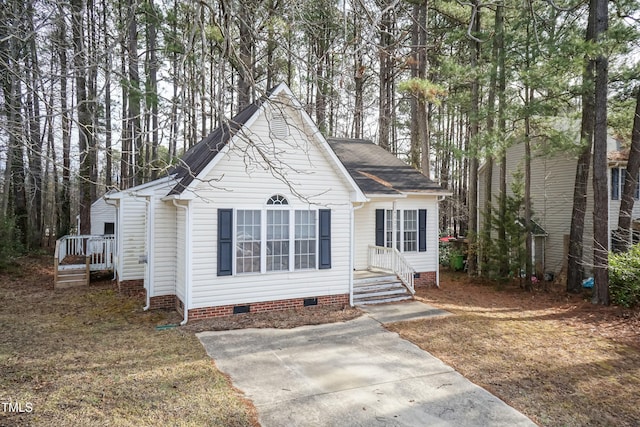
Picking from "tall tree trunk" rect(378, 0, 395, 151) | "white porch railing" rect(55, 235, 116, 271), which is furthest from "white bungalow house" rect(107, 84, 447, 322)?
"white porch railing" rect(55, 235, 116, 271)

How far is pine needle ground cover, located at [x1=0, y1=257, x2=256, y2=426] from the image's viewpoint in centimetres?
448

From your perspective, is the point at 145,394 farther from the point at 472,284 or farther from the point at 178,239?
the point at 472,284

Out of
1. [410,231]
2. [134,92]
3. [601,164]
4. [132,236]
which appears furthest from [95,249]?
[601,164]

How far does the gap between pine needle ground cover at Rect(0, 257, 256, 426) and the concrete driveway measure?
1.28 ft

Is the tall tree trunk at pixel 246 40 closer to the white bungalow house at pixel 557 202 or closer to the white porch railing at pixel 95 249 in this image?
the white porch railing at pixel 95 249

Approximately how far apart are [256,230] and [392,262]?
15.5ft

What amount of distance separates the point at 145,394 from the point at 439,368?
4.42m

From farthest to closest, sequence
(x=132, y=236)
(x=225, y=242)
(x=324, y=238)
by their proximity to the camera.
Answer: (x=132, y=236) → (x=324, y=238) → (x=225, y=242)

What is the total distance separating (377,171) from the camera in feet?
44.4

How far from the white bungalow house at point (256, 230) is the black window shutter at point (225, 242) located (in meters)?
0.02

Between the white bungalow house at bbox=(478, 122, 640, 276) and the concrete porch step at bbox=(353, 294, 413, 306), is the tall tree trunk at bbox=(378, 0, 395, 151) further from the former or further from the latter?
the white bungalow house at bbox=(478, 122, 640, 276)

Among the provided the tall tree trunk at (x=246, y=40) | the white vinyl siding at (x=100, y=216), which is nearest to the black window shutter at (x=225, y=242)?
the tall tree trunk at (x=246, y=40)

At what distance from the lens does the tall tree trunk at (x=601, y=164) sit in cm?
993

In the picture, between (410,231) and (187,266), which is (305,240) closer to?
(187,266)
